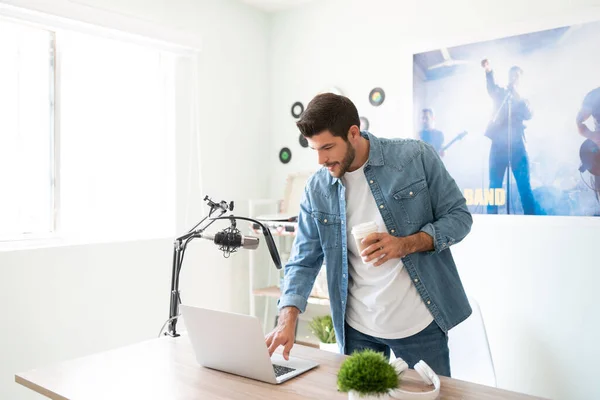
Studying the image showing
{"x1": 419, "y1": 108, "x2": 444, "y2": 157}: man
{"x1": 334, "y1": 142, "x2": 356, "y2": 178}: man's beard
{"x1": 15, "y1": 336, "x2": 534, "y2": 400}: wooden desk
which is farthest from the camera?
{"x1": 419, "y1": 108, "x2": 444, "y2": 157}: man

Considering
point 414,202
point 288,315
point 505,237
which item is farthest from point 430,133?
point 288,315

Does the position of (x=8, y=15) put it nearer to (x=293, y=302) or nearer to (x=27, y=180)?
(x=27, y=180)

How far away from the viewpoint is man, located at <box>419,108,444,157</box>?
296 centimetres

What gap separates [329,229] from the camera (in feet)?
5.72

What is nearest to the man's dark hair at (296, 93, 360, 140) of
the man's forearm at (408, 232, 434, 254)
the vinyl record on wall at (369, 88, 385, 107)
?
the man's forearm at (408, 232, 434, 254)

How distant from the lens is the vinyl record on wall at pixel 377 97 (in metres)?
3.24

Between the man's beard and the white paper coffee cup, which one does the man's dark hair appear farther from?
the white paper coffee cup

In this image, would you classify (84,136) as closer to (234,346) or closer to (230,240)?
(230,240)

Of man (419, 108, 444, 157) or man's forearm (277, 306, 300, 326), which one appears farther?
man (419, 108, 444, 157)

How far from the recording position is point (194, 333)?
1509 millimetres

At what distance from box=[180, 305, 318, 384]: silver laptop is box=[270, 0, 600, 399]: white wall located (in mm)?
1601

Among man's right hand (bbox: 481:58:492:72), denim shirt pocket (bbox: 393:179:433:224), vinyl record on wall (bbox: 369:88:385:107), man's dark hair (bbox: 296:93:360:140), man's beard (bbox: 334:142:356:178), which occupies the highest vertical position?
man's right hand (bbox: 481:58:492:72)

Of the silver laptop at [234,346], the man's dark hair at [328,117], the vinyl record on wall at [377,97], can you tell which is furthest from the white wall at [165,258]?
the man's dark hair at [328,117]

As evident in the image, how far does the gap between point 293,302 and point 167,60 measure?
213 centimetres
